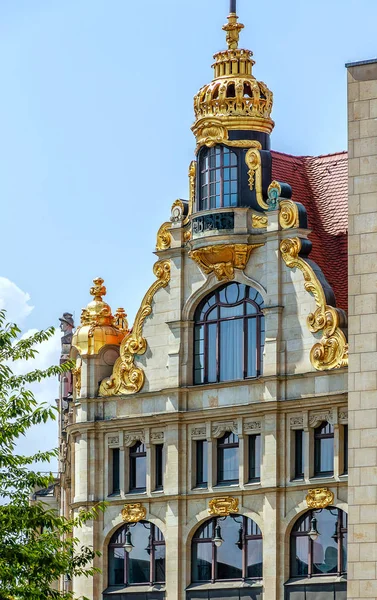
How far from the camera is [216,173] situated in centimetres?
8362

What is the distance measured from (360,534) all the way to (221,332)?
1677cm

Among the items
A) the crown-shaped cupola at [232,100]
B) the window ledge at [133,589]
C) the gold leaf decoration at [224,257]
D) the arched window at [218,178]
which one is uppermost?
the crown-shaped cupola at [232,100]

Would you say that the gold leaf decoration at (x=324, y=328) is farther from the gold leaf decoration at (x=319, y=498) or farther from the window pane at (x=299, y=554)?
the window pane at (x=299, y=554)

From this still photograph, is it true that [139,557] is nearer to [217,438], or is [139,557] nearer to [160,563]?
[160,563]

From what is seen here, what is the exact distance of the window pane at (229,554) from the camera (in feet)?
268

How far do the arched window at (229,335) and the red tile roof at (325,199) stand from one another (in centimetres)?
292

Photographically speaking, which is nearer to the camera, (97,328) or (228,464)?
(228,464)

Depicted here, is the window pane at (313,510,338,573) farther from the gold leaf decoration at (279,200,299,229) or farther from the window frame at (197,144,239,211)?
the window frame at (197,144,239,211)

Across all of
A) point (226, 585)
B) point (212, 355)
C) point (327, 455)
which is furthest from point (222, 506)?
point (212, 355)

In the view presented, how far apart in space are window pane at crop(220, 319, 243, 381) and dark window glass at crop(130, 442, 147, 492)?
4645 mm

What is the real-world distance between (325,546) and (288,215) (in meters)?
11.8

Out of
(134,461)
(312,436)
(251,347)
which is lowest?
(134,461)

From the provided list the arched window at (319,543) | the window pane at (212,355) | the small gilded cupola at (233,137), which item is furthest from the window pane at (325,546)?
the small gilded cupola at (233,137)

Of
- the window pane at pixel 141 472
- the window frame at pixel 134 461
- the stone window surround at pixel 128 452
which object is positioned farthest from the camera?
the window frame at pixel 134 461
